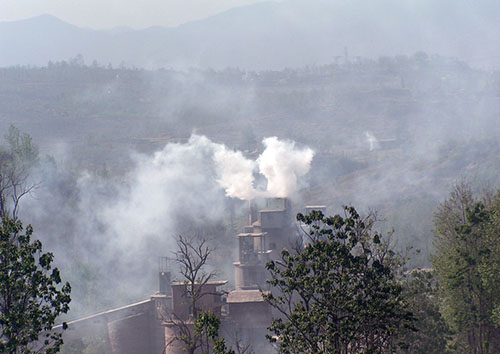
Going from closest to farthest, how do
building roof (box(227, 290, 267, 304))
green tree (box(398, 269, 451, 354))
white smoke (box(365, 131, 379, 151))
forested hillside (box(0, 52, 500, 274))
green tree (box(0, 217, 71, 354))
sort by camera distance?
green tree (box(0, 217, 71, 354)) → green tree (box(398, 269, 451, 354)) → building roof (box(227, 290, 267, 304)) → forested hillside (box(0, 52, 500, 274)) → white smoke (box(365, 131, 379, 151))

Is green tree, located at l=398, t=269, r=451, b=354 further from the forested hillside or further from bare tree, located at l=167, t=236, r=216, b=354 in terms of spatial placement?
the forested hillside

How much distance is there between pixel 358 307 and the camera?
21.8 m

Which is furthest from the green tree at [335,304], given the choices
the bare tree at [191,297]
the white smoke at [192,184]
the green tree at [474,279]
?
the white smoke at [192,184]

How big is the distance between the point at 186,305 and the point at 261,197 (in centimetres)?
2031

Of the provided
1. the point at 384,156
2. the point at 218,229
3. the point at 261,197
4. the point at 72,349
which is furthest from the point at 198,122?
the point at 72,349

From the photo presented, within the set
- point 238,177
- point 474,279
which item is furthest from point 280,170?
point 474,279

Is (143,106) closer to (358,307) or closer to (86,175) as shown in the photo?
(86,175)

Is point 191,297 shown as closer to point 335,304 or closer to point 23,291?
point 23,291

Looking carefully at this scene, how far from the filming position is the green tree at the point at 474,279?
121ft

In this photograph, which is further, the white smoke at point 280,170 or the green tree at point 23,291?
the white smoke at point 280,170

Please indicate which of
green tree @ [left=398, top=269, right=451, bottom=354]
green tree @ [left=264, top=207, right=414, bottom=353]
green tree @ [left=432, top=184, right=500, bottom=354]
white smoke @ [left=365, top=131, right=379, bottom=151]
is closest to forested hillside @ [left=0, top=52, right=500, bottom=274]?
white smoke @ [left=365, top=131, right=379, bottom=151]

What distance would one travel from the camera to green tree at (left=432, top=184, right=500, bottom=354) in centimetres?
3684

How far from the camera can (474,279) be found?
38.0 meters

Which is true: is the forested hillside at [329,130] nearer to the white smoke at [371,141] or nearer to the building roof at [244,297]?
the white smoke at [371,141]
